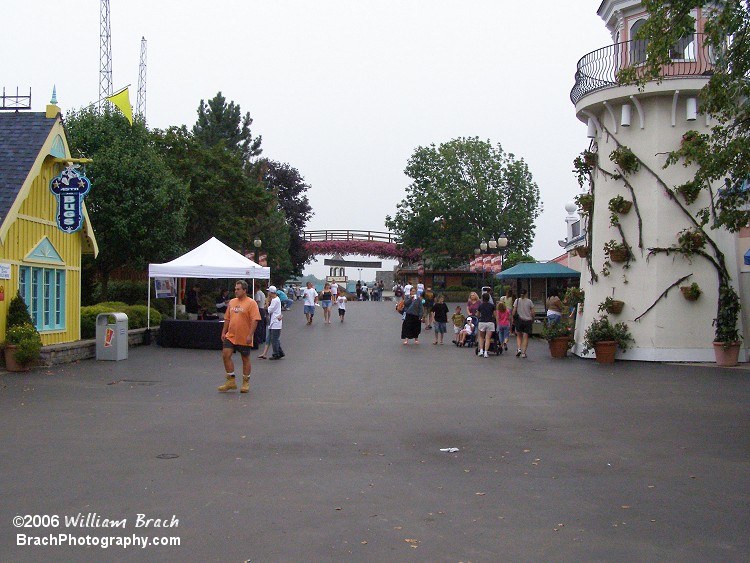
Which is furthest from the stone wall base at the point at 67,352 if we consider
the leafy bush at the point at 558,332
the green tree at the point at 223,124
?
the green tree at the point at 223,124

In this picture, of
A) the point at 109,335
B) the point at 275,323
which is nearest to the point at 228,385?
the point at 275,323

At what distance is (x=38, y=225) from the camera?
61.5 ft

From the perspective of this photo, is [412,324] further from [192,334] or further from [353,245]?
[353,245]

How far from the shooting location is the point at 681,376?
659 inches

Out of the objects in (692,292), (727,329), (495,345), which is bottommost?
(495,345)

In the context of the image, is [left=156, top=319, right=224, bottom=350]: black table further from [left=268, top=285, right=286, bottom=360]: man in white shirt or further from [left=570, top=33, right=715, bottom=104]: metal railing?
[left=570, top=33, right=715, bottom=104]: metal railing

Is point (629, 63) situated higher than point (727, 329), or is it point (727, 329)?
point (629, 63)

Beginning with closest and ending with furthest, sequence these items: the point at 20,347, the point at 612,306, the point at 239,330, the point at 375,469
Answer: the point at 375,469 < the point at 239,330 < the point at 20,347 < the point at 612,306

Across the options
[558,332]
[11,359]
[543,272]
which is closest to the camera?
[11,359]

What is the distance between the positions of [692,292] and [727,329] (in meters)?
1.12

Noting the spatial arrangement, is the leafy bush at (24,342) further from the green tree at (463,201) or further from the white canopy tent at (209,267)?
the green tree at (463,201)

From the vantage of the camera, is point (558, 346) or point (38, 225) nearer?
point (38, 225)

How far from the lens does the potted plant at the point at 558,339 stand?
2125 centimetres

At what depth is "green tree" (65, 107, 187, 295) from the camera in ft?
88.8
